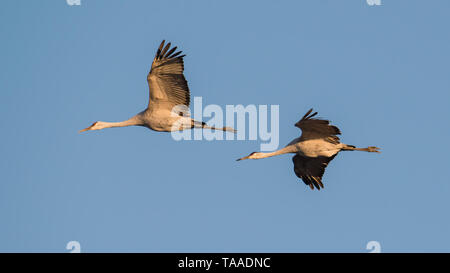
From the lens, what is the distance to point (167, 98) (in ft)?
92.4

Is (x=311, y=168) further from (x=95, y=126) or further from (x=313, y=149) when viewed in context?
(x=95, y=126)

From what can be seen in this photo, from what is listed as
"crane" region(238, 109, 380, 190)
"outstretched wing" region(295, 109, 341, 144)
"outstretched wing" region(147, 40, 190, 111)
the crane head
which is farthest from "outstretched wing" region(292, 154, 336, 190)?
the crane head

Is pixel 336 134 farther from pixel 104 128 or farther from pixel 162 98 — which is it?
pixel 104 128

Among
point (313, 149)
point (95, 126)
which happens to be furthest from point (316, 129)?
point (95, 126)

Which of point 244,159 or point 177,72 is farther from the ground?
point 177,72

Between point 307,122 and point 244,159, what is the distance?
300 centimetres

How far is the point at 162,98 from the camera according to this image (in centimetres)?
2814

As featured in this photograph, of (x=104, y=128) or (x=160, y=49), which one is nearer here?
(x=160, y=49)

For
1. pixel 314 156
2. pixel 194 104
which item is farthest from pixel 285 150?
pixel 194 104

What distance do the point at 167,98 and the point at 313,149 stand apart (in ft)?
14.4

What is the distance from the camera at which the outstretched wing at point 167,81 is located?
27.5 m

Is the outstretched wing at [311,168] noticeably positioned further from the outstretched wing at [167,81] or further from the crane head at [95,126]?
the crane head at [95,126]

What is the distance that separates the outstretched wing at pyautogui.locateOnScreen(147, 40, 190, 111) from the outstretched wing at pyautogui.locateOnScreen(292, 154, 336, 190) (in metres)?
3.91

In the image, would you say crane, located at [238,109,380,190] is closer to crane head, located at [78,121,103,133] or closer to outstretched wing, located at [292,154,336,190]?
outstretched wing, located at [292,154,336,190]
